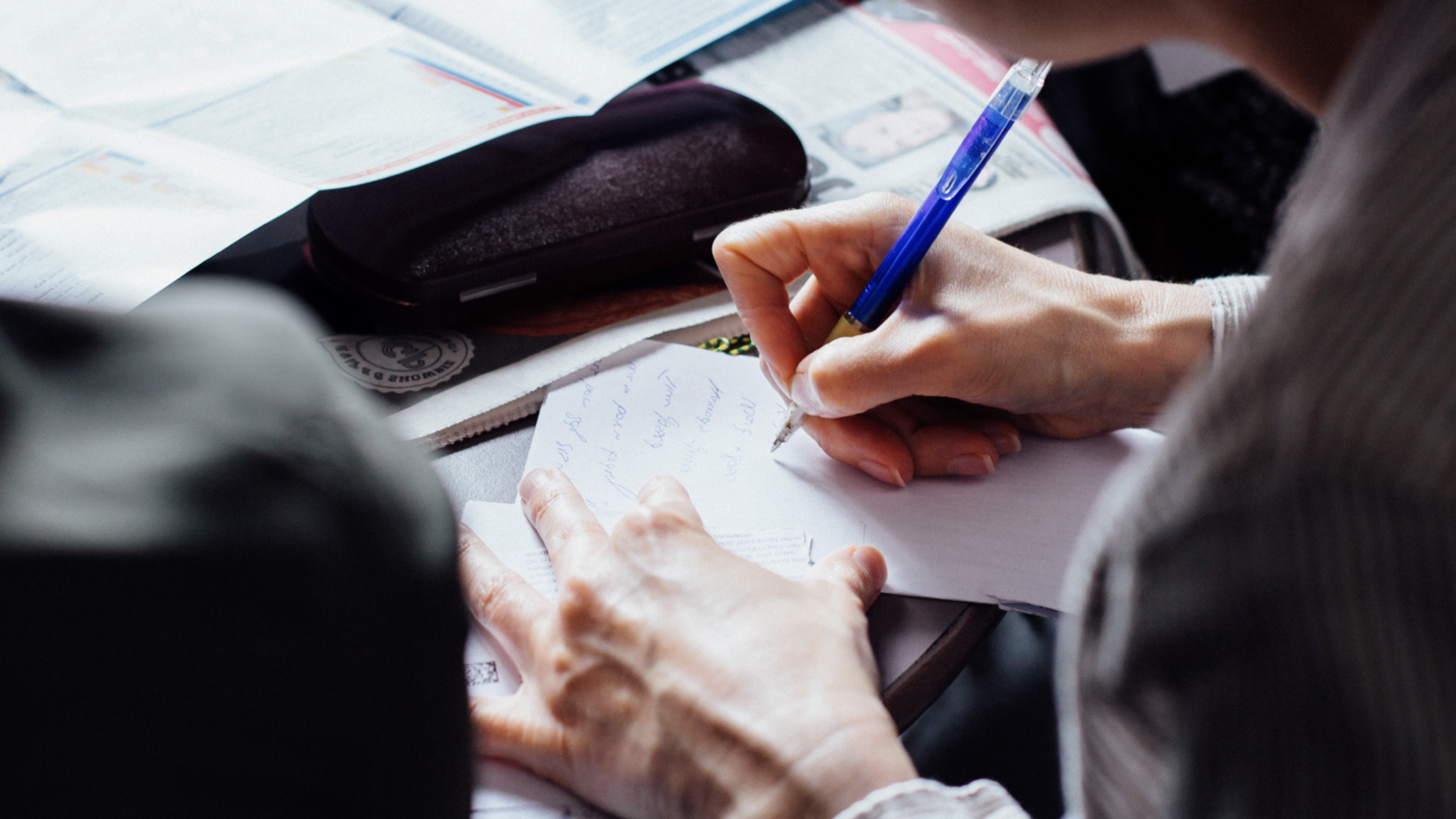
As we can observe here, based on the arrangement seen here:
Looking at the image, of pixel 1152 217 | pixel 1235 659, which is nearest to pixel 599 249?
pixel 1235 659

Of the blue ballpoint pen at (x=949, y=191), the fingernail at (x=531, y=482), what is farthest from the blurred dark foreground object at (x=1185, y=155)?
the fingernail at (x=531, y=482)

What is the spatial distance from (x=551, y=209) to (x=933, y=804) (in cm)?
42

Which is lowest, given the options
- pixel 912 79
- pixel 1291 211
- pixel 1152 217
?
pixel 1152 217

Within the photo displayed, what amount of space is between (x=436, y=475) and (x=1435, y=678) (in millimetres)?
258

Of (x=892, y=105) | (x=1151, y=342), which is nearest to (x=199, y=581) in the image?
(x=1151, y=342)

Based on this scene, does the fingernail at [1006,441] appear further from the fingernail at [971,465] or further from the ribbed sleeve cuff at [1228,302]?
the ribbed sleeve cuff at [1228,302]

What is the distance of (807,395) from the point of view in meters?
0.54

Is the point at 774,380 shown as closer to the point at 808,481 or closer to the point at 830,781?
the point at 808,481

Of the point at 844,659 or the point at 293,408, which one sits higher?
the point at 293,408

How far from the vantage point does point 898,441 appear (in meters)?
0.54

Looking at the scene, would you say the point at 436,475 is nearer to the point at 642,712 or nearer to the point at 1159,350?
the point at 642,712

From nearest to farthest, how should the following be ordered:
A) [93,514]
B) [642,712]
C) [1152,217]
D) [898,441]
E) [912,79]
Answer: [93,514] → [642,712] → [898,441] → [912,79] → [1152,217]

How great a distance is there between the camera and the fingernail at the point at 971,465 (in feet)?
1.75

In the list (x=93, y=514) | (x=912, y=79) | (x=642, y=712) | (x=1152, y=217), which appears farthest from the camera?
(x=1152, y=217)
